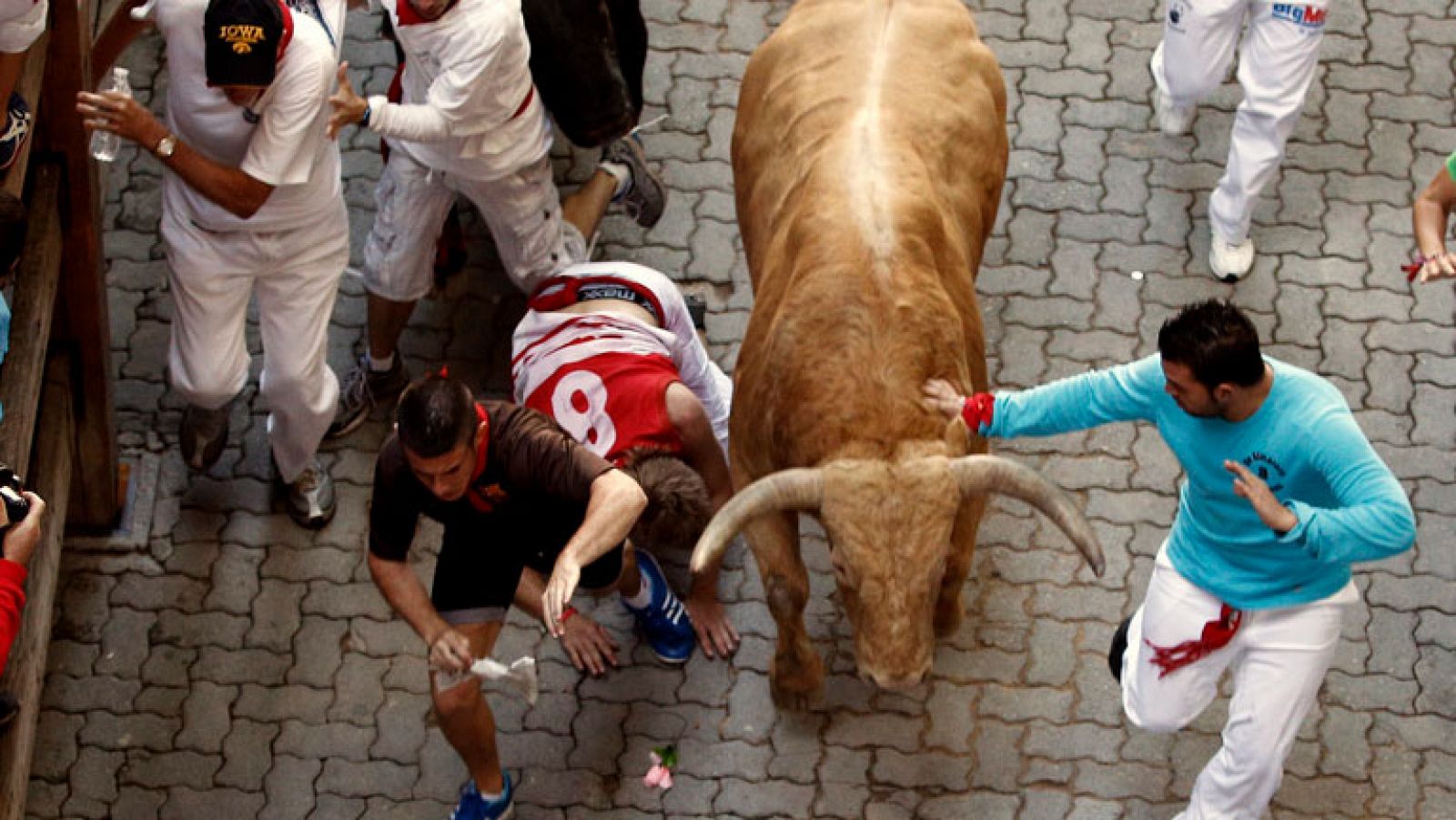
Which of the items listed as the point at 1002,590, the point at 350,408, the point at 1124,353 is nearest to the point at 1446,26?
the point at 1124,353

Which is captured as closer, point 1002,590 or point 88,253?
point 88,253

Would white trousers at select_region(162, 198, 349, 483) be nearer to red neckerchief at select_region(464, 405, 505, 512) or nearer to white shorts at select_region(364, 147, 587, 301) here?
white shorts at select_region(364, 147, 587, 301)

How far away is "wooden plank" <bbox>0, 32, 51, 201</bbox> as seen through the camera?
22.1ft

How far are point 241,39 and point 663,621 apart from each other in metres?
2.67

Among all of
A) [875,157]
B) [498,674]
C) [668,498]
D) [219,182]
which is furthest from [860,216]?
[219,182]

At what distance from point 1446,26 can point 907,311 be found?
4497 mm

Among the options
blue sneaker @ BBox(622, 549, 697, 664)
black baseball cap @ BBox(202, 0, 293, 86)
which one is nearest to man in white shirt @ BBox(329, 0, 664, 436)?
black baseball cap @ BBox(202, 0, 293, 86)

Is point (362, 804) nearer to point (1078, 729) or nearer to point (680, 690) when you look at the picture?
point (680, 690)

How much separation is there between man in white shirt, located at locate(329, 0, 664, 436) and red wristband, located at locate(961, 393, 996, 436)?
2.29 m

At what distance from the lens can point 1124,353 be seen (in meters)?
8.76

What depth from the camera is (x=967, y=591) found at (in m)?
8.12

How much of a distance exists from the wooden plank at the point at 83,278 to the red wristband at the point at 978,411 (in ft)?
10.8

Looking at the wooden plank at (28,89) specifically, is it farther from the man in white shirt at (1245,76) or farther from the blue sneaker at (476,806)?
the man in white shirt at (1245,76)

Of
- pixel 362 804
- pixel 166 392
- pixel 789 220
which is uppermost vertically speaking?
pixel 789 220
